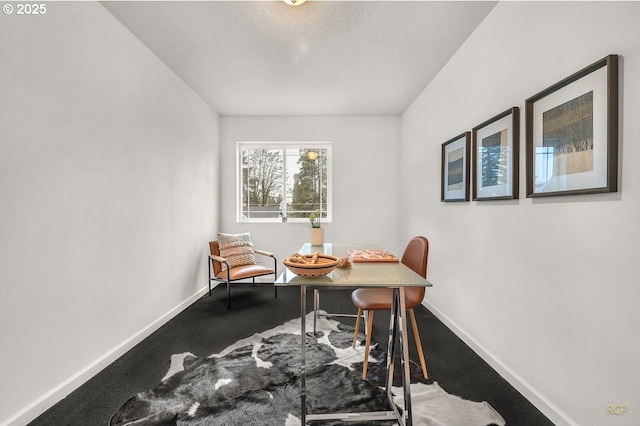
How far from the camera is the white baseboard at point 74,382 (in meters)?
1.60

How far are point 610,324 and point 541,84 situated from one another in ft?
4.39

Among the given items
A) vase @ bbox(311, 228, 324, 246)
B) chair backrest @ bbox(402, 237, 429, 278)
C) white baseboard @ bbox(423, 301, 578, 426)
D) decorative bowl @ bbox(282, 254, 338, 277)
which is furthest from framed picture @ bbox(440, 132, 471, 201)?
decorative bowl @ bbox(282, 254, 338, 277)

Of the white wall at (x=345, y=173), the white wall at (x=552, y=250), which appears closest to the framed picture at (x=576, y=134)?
the white wall at (x=552, y=250)

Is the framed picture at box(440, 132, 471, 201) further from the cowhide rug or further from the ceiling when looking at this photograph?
the cowhide rug

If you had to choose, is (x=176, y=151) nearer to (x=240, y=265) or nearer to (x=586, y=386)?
(x=240, y=265)

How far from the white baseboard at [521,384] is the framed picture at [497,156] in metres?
1.17

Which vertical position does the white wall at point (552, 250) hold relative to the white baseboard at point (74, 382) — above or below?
above

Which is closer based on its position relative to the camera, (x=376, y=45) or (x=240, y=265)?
(x=376, y=45)

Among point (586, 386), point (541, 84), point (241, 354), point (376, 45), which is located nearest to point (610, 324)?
point (586, 386)

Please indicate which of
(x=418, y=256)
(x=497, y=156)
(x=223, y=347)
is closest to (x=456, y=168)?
(x=497, y=156)

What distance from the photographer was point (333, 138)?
4.70 m

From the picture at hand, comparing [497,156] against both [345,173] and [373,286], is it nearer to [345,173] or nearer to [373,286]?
[373,286]

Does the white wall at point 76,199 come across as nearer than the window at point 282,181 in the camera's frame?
Yes

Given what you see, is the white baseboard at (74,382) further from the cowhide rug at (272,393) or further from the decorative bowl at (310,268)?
the decorative bowl at (310,268)
